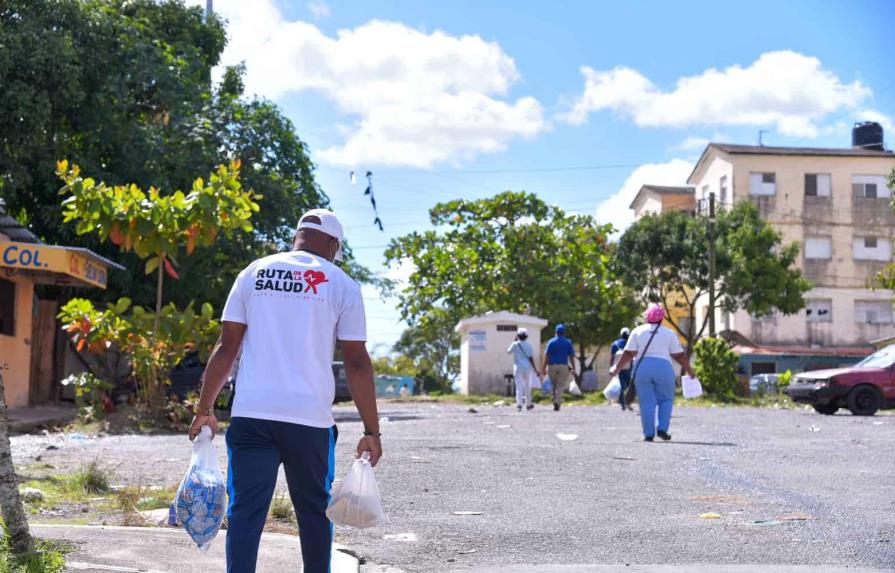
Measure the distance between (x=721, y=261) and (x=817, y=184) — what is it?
487 inches

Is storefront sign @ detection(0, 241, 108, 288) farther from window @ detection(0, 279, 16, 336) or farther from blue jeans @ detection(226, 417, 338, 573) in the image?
A: blue jeans @ detection(226, 417, 338, 573)

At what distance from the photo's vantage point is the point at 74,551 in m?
6.23

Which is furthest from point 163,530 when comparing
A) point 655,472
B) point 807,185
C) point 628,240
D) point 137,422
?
point 807,185

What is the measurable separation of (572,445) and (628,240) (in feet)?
133

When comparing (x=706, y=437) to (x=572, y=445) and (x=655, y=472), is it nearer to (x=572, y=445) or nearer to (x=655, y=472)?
(x=572, y=445)

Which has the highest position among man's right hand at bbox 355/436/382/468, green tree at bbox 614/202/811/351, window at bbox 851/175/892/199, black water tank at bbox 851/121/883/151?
black water tank at bbox 851/121/883/151

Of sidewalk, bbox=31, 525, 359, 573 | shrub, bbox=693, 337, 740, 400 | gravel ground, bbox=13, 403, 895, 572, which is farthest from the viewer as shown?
shrub, bbox=693, 337, 740, 400

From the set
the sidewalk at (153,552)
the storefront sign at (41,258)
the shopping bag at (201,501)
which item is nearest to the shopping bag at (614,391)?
the storefront sign at (41,258)

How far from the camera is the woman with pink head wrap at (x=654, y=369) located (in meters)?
15.1

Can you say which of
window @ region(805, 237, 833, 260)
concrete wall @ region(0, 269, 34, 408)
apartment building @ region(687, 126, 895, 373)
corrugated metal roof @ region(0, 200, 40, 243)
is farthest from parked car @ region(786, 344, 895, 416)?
window @ region(805, 237, 833, 260)

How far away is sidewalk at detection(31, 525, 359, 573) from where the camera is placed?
604cm

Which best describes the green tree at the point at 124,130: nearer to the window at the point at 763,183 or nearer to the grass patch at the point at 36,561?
the grass patch at the point at 36,561

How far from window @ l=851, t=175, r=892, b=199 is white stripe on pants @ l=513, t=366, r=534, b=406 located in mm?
40028

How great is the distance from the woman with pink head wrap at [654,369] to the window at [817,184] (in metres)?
48.3
